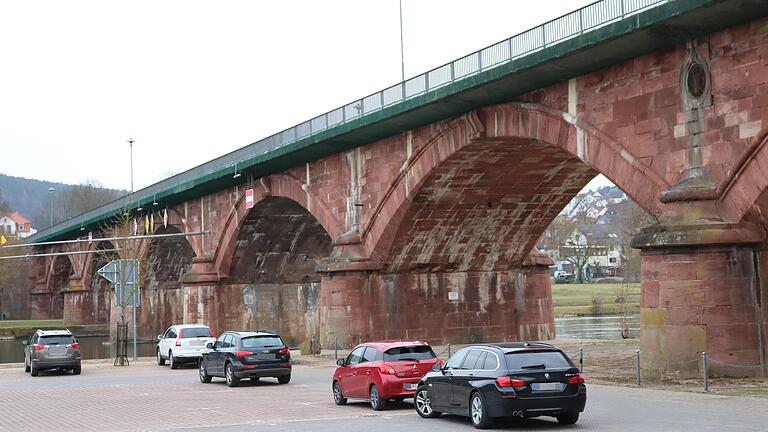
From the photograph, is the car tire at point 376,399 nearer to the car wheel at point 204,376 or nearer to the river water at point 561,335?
the car wheel at point 204,376

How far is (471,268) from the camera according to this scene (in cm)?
4147

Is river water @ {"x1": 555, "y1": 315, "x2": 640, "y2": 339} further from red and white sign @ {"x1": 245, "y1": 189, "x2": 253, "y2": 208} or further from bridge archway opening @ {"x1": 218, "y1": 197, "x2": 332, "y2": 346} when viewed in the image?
red and white sign @ {"x1": 245, "y1": 189, "x2": 253, "y2": 208}

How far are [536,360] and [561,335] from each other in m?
37.4

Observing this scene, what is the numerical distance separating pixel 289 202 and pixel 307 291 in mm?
12091

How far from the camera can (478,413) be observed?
1551 cm

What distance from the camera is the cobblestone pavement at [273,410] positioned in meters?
15.6

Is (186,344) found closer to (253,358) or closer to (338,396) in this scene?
(253,358)

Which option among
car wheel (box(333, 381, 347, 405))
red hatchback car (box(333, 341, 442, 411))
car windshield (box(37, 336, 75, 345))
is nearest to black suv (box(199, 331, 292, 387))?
car wheel (box(333, 381, 347, 405))

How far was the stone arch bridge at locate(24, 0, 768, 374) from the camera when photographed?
69.3 ft

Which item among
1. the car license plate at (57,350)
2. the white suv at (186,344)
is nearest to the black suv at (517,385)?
the car license plate at (57,350)

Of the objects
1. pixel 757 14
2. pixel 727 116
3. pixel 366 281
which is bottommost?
pixel 366 281

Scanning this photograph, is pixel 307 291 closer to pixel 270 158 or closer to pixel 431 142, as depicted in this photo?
pixel 270 158

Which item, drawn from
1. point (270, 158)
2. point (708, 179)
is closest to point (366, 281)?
point (270, 158)

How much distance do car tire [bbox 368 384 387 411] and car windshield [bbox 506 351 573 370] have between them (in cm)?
411
